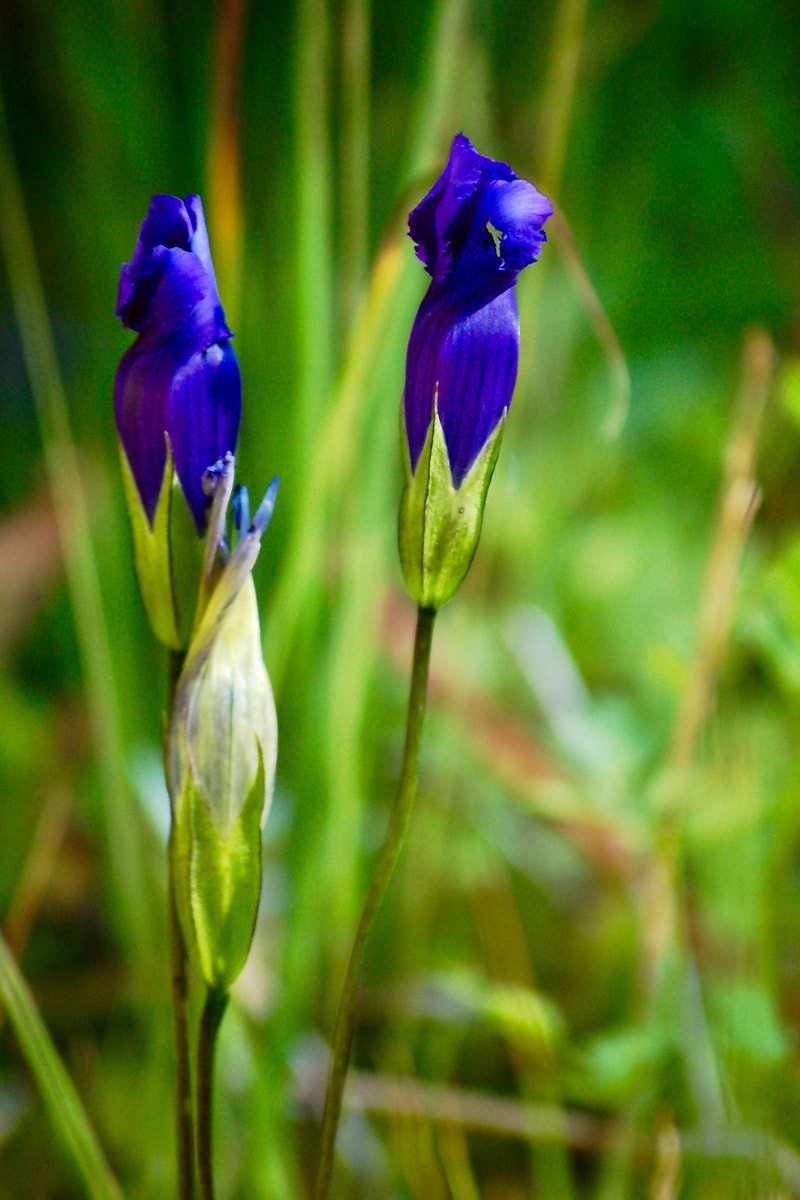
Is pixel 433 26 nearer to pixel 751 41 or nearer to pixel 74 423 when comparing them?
pixel 74 423

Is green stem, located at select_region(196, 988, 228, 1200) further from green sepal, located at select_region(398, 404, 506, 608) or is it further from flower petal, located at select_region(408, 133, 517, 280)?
flower petal, located at select_region(408, 133, 517, 280)

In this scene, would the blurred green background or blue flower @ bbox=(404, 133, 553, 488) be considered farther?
the blurred green background

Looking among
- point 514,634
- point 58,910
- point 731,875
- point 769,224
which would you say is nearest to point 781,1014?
point 731,875

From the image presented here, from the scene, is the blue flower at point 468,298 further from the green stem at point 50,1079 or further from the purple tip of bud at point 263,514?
the green stem at point 50,1079

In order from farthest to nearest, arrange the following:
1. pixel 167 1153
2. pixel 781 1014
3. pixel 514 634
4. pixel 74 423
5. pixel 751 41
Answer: pixel 751 41 < pixel 74 423 < pixel 514 634 < pixel 781 1014 < pixel 167 1153

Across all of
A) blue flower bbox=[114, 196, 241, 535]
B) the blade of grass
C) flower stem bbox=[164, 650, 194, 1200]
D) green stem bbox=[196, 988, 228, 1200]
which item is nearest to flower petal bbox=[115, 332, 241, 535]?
blue flower bbox=[114, 196, 241, 535]

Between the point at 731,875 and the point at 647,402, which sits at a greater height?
the point at 647,402

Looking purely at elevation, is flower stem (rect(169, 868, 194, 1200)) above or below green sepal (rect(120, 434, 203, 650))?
below
